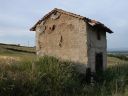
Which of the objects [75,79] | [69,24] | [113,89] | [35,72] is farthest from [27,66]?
[69,24]

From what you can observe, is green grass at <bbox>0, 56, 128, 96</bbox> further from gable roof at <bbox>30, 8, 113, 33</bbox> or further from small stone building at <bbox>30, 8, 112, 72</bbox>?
gable roof at <bbox>30, 8, 113, 33</bbox>

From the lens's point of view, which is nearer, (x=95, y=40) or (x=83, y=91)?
(x=83, y=91)

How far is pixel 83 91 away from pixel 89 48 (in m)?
5.25

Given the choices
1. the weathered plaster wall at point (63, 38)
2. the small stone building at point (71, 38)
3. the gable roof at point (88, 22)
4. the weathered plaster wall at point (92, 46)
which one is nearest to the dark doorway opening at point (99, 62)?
the small stone building at point (71, 38)

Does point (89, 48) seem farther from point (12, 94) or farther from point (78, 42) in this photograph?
point (12, 94)

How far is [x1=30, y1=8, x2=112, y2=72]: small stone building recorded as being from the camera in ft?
71.7

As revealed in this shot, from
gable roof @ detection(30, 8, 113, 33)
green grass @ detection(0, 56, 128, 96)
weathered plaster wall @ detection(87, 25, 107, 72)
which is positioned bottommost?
green grass @ detection(0, 56, 128, 96)

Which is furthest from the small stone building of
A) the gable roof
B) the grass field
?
the grass field

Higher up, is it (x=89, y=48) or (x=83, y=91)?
(x=89, y=48)

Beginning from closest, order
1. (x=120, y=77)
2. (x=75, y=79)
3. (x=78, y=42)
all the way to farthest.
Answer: (x=75, y=79) < (x=120, y=77) < (x=78, y=42)

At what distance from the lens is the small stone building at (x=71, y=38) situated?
21.8 meters

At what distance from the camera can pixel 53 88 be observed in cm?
1612

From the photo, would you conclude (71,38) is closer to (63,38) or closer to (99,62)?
(63,38)

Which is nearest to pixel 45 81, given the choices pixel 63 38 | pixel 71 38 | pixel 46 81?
pixel 46 81
